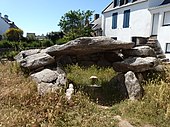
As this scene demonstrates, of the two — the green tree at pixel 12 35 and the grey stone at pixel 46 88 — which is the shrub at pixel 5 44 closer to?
the green tree at pixel 12 35

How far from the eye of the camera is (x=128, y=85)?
607cm

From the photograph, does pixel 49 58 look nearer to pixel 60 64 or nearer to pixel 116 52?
pixel 60 64

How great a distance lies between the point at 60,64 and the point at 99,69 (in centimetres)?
166

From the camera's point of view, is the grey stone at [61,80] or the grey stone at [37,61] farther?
the grey stone at [37,61]

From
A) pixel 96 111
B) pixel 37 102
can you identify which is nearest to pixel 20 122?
pixel 37 102

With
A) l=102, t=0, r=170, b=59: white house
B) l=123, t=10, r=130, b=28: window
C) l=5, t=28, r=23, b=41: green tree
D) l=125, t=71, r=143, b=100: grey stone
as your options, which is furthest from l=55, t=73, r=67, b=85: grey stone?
l=5, t=28, r=23, b=41: green tree

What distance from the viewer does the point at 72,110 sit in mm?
4742

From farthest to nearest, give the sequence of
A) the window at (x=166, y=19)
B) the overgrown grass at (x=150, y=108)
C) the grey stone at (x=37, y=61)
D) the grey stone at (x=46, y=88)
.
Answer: the window at (x=166, y=19)
the grey stone at (x=37, y=61)
the grey stone at (x=46, y=88)
the overgrown grass at (x=150, y=108)

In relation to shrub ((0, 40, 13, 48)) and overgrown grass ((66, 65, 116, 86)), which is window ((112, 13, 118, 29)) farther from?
overgrown grass ((66, 65, 116, 86))

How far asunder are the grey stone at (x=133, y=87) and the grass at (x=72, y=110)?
221 mm

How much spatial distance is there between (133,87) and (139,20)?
12.3 meters

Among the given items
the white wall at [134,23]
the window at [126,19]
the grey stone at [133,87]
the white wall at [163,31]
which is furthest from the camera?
the window at [126,19]

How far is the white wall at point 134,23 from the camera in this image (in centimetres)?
1599

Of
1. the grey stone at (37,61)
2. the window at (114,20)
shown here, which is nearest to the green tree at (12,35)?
the window at (114,20)
